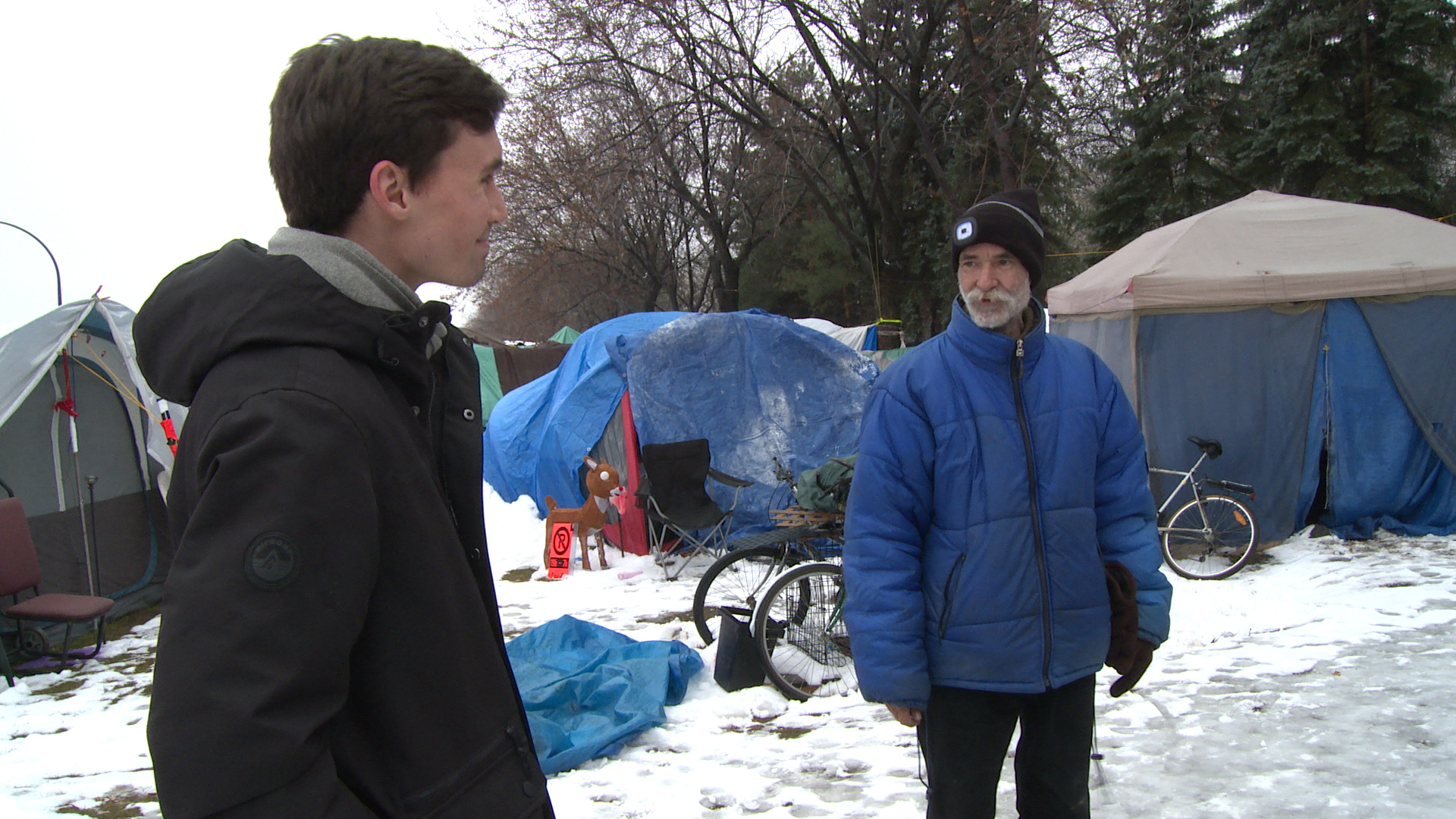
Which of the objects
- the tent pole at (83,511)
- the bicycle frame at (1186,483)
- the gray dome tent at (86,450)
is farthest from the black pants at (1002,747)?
the tent pole at (83,511)

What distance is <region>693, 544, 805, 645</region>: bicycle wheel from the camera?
16.4ft

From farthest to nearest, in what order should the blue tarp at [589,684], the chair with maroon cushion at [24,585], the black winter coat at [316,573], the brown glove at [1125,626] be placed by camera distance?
the chair with maroon cushion at [24,585]
the blue tarp at [589,684]
the brown glove at [1125,626]
the black winter coat at [316,573]

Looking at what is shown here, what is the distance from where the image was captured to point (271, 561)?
0.84m

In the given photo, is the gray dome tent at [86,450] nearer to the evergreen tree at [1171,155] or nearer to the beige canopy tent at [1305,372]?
the beige canopy tent at [1305,372]

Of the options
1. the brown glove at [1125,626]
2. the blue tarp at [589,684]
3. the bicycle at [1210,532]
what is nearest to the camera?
the brown glove at [1125,626]

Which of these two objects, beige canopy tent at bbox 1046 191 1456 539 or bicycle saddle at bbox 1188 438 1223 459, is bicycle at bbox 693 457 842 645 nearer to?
bicycle saddle at bbox 1188 438 1223 459

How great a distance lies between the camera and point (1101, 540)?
94.3 inches

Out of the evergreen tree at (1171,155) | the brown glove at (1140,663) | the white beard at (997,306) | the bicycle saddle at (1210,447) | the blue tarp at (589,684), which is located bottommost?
the blue tarp at (589,684)

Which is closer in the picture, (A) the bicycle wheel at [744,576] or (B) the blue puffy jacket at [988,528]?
(B) the blue puffy jacket at [988,528]

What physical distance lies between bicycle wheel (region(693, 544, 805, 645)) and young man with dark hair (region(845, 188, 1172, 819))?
265cm

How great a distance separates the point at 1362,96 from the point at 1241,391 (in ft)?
44.7

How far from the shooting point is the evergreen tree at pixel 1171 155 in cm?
1855

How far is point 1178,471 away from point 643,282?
80.9ft

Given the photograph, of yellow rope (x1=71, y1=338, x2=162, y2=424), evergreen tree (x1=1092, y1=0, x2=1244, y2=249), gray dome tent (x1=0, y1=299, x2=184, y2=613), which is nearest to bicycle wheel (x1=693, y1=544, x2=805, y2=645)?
gray dome tent (x1=0, y1=299, x2=184, y2=613)
